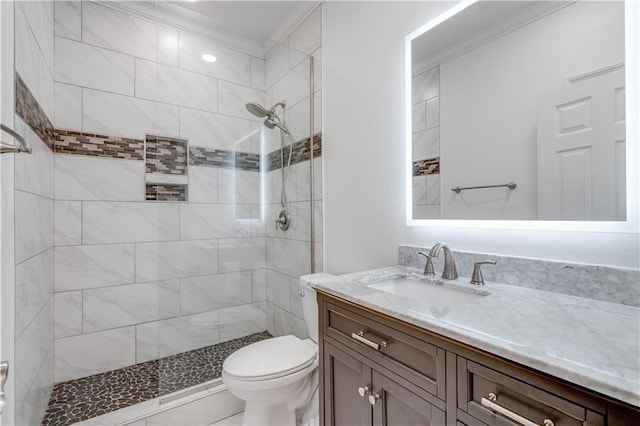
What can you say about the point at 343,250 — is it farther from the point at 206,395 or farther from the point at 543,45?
the point at 543,45

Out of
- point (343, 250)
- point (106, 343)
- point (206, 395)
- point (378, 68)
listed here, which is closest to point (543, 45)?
point (378, 68)

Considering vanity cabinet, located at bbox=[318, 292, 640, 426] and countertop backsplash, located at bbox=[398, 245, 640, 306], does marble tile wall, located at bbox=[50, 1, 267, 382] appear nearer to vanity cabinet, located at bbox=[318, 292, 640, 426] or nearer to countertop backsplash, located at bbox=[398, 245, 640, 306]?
vanity cabinet, located at bbox=[318, 292, 640, 426]

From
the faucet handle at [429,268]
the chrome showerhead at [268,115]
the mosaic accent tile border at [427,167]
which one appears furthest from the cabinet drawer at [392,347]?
the chrome showerhead at [268,115]

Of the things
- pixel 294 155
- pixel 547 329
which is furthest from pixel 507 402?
pixel 294 155

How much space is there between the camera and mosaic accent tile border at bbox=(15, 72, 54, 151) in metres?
1.16

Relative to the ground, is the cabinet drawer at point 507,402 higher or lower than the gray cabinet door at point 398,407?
higher

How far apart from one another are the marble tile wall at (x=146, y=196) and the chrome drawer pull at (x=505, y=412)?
68.5 inches

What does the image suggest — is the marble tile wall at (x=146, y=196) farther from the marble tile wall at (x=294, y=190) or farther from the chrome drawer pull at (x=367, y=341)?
the chrome drawer pull at (x=367, y=341)

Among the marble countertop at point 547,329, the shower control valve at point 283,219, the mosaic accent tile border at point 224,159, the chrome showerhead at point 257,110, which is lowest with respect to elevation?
the marble countertop at point 547,329

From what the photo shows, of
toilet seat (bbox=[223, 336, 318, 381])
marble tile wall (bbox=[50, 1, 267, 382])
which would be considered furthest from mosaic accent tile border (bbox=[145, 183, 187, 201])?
toilet seat (bbox=[223, 336, 318, 381])

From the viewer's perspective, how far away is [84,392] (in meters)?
1.76

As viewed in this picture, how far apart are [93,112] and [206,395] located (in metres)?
1.95

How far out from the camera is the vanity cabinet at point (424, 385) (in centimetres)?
54

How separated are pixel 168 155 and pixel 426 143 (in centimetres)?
168
